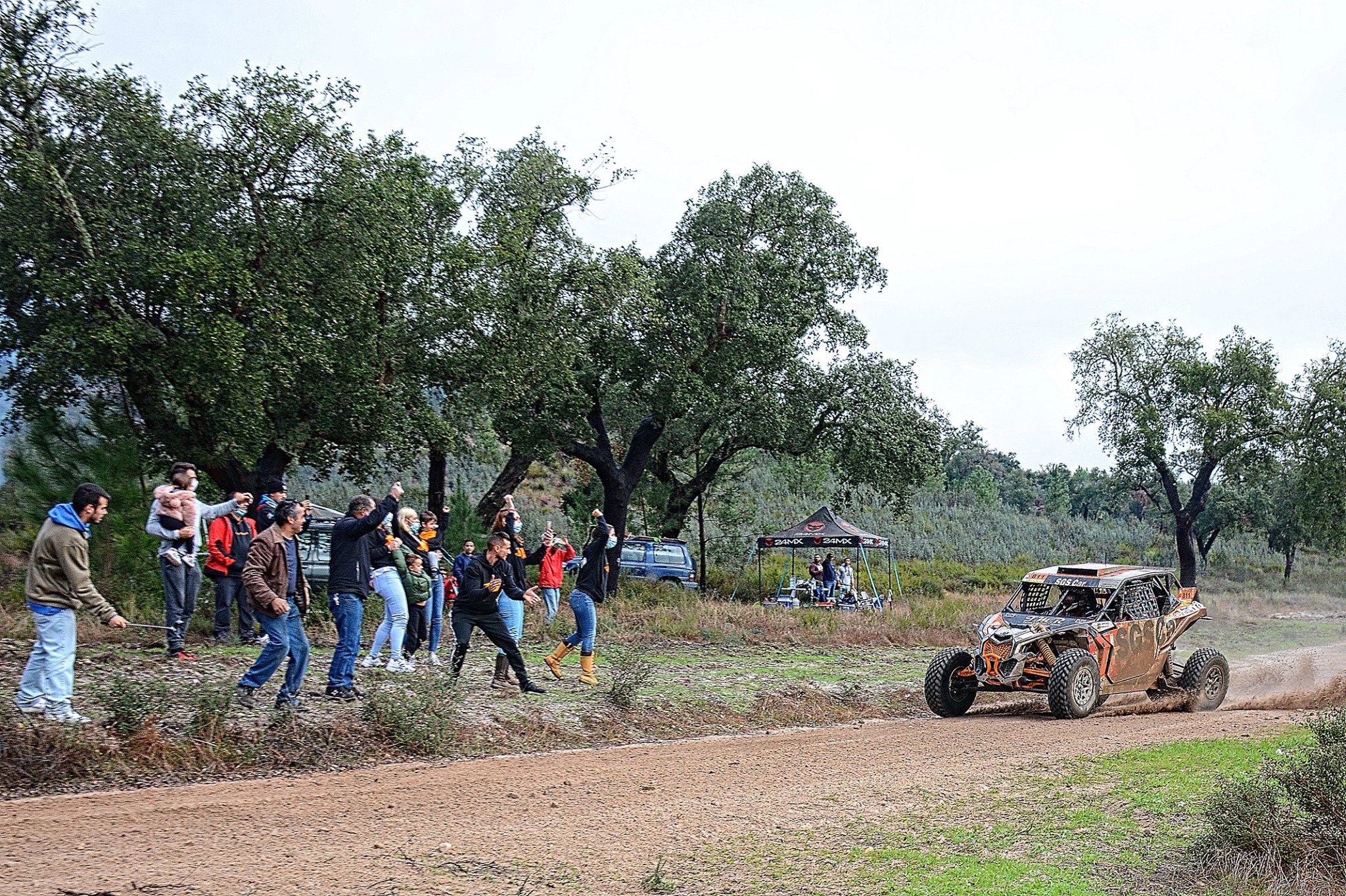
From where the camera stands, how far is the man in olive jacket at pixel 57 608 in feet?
28.1

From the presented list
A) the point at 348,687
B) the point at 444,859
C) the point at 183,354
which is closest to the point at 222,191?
the point at 183,354

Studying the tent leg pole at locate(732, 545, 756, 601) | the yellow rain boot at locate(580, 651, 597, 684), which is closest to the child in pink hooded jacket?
the yellow rain boot at locate(580, 651, 597, 684)

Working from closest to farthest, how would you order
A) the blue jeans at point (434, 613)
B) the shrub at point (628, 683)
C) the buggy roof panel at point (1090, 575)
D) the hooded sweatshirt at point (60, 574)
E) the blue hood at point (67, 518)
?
the hooded sweatshirt at point (60, 574), the blue hood at point (67, 518), the shrub at point (628, 683), the blue jeans at point (434, 613), the buggy roof panel at point (1090, 575)

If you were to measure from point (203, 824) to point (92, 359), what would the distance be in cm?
1215

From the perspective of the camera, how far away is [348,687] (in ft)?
35.3

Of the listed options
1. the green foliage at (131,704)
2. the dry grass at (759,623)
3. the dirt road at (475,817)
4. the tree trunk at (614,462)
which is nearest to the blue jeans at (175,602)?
the green foliage at (131,704)

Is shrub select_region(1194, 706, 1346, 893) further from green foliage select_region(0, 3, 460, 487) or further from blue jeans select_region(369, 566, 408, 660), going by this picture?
green foliage select_region(0, 3, 460, 487)

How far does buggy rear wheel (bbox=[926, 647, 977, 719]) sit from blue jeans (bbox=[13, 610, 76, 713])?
33.5ft

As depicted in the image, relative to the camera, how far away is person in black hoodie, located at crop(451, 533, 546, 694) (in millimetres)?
11781

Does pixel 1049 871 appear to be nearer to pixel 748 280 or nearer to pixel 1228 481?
pixel 748 280

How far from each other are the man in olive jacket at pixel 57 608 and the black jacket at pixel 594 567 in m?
5.71

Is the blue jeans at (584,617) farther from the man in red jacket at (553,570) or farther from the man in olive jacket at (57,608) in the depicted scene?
the man in olive jacket at (57,608)

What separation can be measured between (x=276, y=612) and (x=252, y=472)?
11734mm

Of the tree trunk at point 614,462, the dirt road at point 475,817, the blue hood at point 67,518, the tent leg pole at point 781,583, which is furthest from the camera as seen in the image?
the tent leg pole at point 781,583
